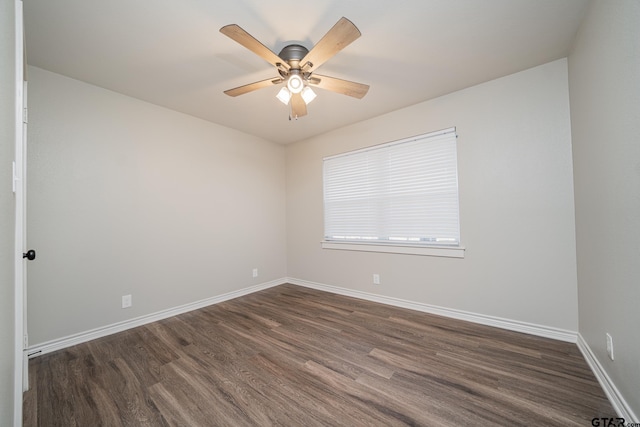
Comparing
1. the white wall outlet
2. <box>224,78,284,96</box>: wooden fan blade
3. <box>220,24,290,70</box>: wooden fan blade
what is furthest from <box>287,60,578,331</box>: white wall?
<box>220,24,290,70</box>: wooden fan blade

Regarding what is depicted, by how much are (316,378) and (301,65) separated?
7.51ft

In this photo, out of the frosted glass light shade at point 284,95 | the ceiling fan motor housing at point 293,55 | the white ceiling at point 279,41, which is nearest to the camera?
the white ceiling at point 279,41

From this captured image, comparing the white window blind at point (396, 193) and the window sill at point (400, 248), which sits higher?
the white window blind at point (396, 193)

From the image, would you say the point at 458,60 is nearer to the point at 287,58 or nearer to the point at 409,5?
the point at 409,5

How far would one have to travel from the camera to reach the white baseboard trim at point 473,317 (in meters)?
2.16

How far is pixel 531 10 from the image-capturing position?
1634mm

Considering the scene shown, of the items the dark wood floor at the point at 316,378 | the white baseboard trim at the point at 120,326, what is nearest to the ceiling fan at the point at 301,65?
the dark wood floor at the point at 316,378

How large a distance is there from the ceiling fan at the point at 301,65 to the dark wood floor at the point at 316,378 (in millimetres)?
2164

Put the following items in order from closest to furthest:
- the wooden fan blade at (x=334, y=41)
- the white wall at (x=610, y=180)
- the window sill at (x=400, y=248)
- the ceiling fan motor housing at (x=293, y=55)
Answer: the white wall at (x=610, y=180), the wooden fan blade at (x=334, y=41), the ceiling fan motor housing at (x=293, y=55), the window sill at (x=400, y=248)

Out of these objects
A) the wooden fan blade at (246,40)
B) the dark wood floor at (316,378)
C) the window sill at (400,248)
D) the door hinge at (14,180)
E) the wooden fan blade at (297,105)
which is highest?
the wooden fan blade at (246,40)

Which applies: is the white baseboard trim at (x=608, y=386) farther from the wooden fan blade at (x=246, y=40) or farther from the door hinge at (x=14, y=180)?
the door hinge at (x=14, y=180)

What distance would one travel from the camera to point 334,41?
4.92 ft

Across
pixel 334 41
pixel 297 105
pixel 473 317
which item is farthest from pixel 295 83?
pixel 473 317

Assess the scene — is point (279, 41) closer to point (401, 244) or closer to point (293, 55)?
point (293, 55)
